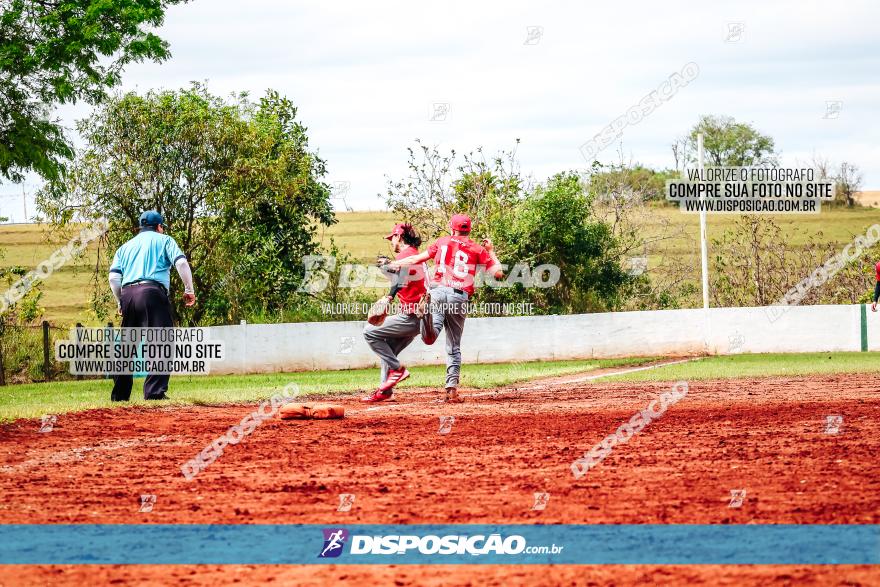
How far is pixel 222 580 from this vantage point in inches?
182

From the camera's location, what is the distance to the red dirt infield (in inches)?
186

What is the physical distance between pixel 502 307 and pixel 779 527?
26.3m

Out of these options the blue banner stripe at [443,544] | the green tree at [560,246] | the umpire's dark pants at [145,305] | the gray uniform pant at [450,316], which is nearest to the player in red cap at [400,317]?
the gray uniform pant at [450,316]

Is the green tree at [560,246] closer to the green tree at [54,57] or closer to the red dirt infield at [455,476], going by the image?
the green tree at [54,57]

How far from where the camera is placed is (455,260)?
1330 centimetres

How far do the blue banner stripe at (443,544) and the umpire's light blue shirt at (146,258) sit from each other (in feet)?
25.0

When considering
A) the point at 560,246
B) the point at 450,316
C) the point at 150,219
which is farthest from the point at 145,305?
the point at 560,246

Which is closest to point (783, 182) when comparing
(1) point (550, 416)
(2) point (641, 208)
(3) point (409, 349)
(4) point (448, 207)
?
(2) point (641, 208)

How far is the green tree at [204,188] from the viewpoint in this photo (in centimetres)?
2856

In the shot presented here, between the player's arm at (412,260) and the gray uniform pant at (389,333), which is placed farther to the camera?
the gray uniform pant at (389,333)

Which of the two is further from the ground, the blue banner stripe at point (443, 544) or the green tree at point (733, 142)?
the green tree at point (733, 142)

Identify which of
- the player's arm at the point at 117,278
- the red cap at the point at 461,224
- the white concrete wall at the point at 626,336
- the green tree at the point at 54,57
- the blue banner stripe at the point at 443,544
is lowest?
the blue banner stripe at the point at 443,544

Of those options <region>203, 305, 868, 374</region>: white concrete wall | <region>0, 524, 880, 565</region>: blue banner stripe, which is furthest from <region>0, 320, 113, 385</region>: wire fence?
<region>0, 524, 880, 565</region>: blue banner stripe

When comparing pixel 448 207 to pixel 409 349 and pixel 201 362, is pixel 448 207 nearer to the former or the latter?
pixel 409 349
